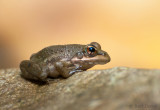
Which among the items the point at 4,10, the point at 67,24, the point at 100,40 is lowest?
the point at 100,40

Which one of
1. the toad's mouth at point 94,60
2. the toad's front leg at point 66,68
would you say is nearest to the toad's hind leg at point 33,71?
the toad's front leg at point 66,68

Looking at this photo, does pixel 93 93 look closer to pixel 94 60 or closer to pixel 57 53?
pixel 94 60

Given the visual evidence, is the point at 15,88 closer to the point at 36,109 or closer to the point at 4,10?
the point at 36,109

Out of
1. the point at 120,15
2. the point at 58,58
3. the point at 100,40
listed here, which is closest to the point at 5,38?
the point at 100,40

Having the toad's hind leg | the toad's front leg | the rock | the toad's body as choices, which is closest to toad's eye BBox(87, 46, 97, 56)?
the toad's body

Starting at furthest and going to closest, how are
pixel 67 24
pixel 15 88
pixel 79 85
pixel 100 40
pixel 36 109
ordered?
1. pixel 67 24
2. pixel 100 40
3. pixel 15 88
4. pixel 79 85
5. pixel 36 109

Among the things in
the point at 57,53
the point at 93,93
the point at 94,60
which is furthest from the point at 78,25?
the point at 93,93
